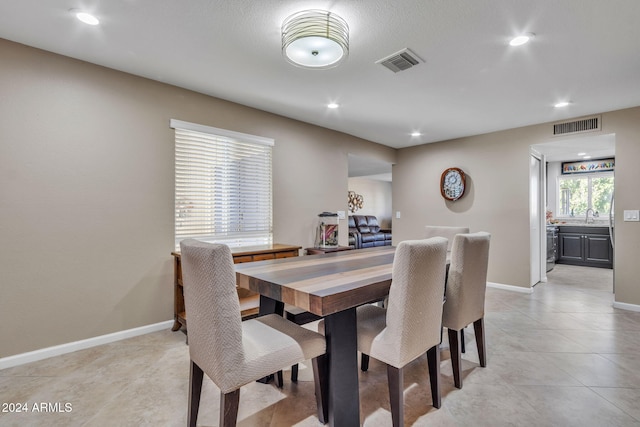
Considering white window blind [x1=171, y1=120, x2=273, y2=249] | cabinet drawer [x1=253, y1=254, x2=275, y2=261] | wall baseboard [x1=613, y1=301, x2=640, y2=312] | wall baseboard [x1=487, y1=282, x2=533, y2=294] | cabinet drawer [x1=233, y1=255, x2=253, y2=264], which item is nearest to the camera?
cabinet drawer [x1=233, y1=255, x2=253, y2=264]

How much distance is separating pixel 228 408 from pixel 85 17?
2.39m

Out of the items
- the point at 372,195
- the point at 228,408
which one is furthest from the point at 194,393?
the point at 372,195

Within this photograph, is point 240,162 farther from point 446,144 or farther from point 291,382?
point 446,144

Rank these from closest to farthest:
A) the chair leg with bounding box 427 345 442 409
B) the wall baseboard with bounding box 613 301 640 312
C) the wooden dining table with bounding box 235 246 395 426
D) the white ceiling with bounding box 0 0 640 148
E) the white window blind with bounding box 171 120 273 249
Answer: the wooden dining table with bounding box 235 246 395 426
the chair leg with bounding box 427 345 442 409
the white ceiling with bounding box 0 0 640 148
the white window blind with bounding box 171 120 273 249
the wall baseboard with bounding box 613 301 640 312

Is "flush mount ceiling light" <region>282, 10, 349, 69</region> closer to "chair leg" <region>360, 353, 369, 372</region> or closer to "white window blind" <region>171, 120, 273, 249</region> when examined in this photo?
"white window blind" <region>171, 120, 273, 249</region>

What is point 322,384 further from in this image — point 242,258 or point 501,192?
point 501,192

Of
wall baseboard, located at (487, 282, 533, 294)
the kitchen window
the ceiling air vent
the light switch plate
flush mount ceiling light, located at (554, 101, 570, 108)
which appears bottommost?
wall baseboard, located at (487, 282, 533, 294)

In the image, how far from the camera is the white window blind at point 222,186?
2990 millimetres

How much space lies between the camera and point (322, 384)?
1.57 m

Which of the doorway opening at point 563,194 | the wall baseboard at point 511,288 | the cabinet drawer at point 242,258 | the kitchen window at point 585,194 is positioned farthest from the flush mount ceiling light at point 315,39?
the kitchen window at point 585,194

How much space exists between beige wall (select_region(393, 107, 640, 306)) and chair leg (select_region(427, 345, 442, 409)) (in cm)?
335

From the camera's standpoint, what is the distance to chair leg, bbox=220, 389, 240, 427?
1.24m

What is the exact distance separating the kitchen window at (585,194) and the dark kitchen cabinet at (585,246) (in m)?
0.70

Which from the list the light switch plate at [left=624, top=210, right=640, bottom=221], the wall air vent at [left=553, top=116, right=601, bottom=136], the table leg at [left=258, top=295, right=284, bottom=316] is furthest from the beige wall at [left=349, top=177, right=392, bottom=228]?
the table leg at [left=258, top=295, right=284, bottom=316]
